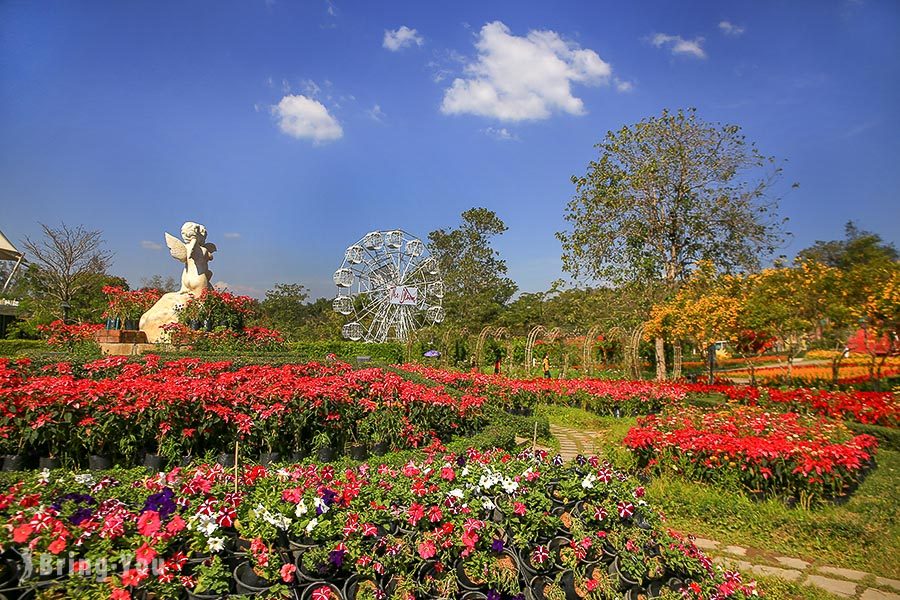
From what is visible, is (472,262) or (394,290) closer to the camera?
(394,290)

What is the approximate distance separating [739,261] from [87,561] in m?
18.2

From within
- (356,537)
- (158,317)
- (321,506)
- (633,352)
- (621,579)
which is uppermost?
(158,317)

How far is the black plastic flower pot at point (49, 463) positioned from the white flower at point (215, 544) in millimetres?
2933

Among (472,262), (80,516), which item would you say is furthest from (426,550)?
(472,262)

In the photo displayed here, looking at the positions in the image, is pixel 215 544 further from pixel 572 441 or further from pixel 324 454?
pixel 572 441

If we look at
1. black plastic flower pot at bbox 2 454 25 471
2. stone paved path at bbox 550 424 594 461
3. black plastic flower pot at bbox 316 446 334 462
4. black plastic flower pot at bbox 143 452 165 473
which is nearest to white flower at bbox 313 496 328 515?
black plastic flower pot at bbox 316 446 334 462

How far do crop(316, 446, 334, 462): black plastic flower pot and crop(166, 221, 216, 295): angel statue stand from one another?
1202 cm

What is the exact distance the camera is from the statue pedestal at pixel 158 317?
532 inches

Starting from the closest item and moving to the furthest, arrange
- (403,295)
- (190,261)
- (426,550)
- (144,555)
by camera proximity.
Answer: (144,555) → (426,550) → (190,261) → (403,295)

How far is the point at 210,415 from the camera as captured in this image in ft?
14.3

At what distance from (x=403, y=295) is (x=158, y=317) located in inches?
561

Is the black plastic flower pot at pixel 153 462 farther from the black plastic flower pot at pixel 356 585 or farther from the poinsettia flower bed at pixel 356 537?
the black plastic flower pot at pixel 356 585

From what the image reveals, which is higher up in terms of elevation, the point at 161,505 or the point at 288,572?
the point at 161,505

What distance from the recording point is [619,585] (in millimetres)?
2258
